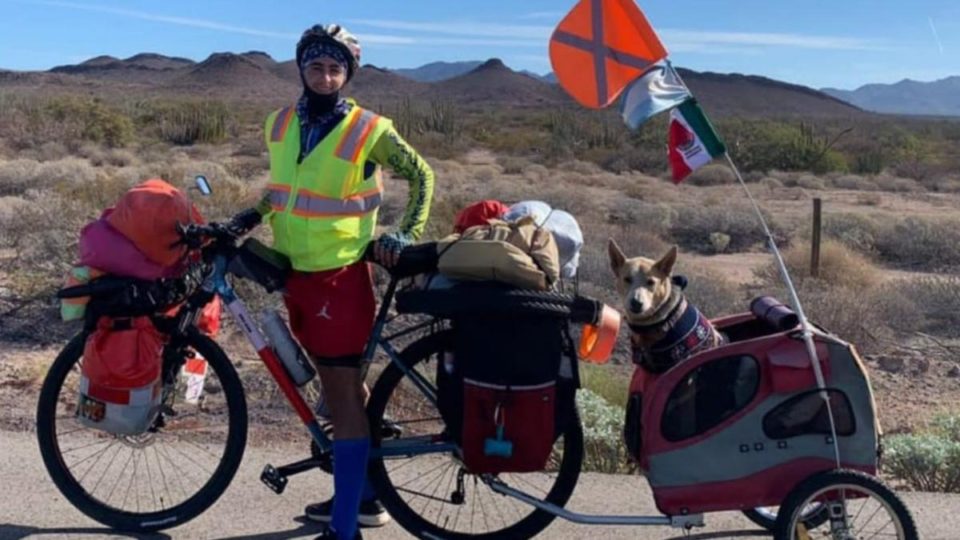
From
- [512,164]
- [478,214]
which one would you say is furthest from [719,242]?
[512,164]

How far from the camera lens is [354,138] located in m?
4.21

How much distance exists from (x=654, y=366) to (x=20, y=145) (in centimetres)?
3442

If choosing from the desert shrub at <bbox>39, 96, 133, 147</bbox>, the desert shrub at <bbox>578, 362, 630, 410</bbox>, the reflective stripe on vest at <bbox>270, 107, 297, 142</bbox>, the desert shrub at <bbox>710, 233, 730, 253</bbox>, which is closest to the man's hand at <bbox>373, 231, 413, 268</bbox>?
the reflective stripe on vest at <bbox>270, 107, 297, 142</bbox>

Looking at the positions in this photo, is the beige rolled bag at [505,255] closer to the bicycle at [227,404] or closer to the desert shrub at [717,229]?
the bicycle at [227,404]

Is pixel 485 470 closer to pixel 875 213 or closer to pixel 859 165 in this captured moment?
pixel 875 213

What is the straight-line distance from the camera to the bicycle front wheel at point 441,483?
4.41m

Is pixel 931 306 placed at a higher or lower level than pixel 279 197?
lower

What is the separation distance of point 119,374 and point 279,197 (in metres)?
0.95

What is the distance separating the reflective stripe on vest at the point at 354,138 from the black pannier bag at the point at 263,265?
0.48 m

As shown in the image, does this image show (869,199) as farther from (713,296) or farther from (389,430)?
(389,430)

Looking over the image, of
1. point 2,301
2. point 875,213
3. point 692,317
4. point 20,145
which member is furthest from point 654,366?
point 20,145

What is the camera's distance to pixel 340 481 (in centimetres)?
429

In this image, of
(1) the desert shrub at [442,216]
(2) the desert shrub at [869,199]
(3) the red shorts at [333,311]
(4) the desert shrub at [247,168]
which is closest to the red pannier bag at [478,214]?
(3) the red shorts at [333,311]

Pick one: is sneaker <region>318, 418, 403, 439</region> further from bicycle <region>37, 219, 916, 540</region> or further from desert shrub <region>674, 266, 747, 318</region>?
desert shrub <region>674, 266, 747, 318</region>
